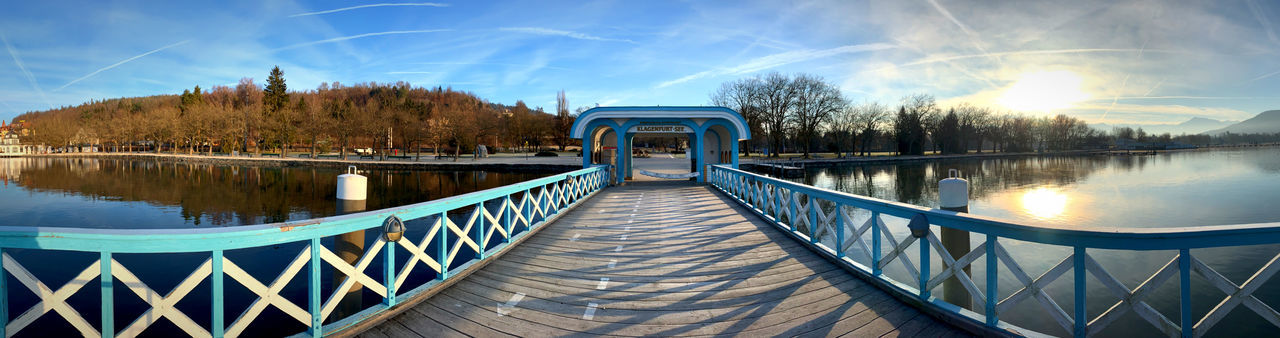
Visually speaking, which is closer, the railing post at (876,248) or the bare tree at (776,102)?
the railing post at (876,248)

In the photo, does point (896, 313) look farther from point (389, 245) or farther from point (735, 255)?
point (389, 245)

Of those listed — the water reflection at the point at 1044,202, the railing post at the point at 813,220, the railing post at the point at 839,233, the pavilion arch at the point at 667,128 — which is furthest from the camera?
the water reflection at the point at 1044,202

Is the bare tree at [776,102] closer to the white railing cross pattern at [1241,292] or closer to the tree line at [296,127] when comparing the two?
the tree line at [296,127]

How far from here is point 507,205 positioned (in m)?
6.22

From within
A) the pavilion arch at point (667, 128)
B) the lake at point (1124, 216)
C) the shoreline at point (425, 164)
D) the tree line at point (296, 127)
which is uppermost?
the tree line at point (296, 127)

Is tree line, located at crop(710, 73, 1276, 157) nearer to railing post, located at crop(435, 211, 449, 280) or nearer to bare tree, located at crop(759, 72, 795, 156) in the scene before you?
bare tree, located at crop(759, 72, 795, 156)

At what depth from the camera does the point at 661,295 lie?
434 centimetres

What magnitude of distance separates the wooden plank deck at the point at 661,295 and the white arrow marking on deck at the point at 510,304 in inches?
0.6

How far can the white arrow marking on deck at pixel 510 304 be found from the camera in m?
3.88

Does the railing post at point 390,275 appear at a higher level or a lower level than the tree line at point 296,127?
lower

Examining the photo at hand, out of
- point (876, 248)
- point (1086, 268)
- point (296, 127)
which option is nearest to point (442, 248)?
point (876, 248)

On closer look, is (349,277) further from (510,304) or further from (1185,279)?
(1185,279)

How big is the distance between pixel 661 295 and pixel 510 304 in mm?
1288

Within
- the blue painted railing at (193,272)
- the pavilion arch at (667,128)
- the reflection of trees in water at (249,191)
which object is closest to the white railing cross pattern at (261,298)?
the blue painted railing at (193,272)
